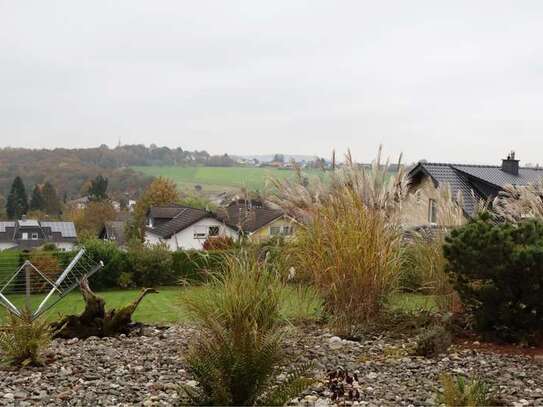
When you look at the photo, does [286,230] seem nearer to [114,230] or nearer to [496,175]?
[496,175]

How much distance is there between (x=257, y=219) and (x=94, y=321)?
1.85 meters

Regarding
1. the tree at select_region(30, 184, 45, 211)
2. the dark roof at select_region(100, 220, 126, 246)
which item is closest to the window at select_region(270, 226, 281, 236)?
the dark roof at select_region(100, 220, 126, 246)

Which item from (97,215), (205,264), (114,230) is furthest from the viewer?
(97,215)

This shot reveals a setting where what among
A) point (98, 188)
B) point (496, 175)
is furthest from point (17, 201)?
point (496, 175)

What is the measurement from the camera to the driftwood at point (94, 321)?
219 inches

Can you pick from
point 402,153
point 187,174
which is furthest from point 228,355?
point 187,174

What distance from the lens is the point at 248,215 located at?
5.49 m

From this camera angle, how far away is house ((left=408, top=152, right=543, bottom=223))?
17.7 meters

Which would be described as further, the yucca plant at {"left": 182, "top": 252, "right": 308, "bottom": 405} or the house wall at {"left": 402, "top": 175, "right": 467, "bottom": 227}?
the house wall at {"left": 402, "top": 175, "right": 467, "bottom": 227}

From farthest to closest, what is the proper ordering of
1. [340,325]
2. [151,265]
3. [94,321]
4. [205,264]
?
[151,265] → [94,321] → [205,264] → [340,325]

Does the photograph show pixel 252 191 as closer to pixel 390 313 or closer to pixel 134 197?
pixel 390 313

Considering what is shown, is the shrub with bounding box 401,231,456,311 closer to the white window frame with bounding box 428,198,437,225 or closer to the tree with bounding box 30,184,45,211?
the white window frame with bounding box 428,198,437,225

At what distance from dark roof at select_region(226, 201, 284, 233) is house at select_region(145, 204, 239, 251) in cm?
11

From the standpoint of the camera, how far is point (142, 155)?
4784 centimetres
